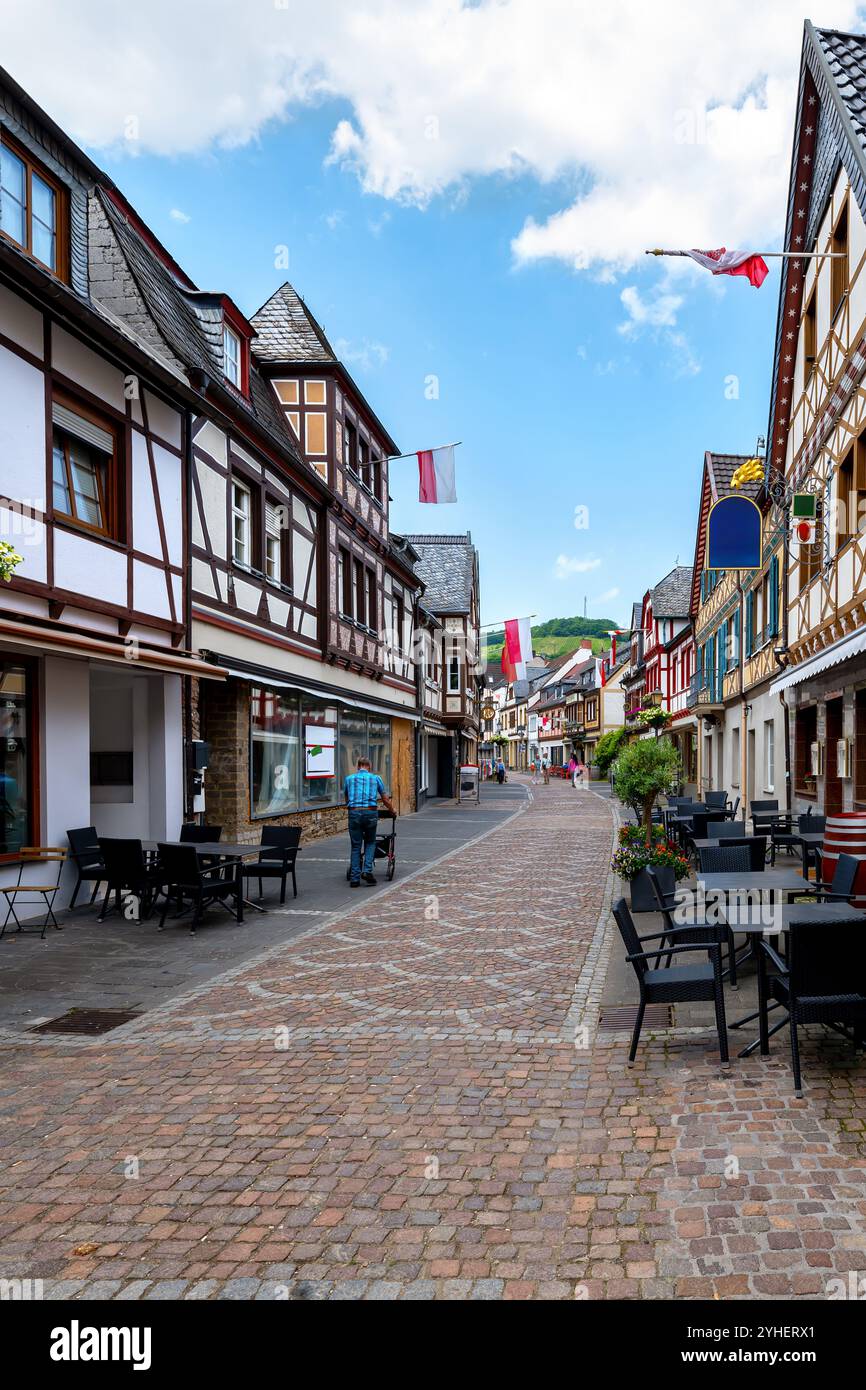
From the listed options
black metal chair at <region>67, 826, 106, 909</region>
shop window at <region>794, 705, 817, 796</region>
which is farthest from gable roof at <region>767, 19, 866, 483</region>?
black metal chair at <region>67, 826, 106, 909</region>

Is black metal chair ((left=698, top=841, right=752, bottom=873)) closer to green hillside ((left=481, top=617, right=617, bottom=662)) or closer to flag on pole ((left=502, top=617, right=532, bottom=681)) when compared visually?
flag on pole ((left=502, top=617, right=532, bottom=681))

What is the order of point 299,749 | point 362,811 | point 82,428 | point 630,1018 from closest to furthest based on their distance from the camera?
1. point 630,1018
2. point 82,428
3. point 362,811
4. point 299,749

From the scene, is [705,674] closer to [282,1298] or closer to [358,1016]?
[358,1016]

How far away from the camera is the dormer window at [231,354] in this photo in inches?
590

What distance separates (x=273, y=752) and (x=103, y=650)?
679 cm

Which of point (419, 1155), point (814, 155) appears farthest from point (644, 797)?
point (814, 155)

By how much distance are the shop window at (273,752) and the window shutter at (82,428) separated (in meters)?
5.20

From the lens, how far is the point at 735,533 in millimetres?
15336

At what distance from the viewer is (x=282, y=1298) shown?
9.66 feet

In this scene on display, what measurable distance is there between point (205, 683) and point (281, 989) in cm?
820

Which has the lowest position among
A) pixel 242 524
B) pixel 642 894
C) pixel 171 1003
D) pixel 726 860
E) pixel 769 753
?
pixel 171 1003

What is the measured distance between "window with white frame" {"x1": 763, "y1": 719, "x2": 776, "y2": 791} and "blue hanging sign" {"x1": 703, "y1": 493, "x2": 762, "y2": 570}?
5.30m

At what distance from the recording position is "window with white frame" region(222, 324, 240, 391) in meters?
15.0

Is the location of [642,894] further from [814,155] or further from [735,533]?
[814,155]
